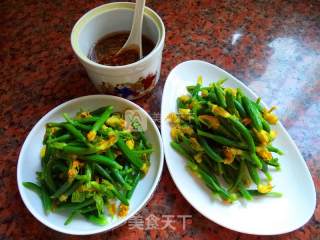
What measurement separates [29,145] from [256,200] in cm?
50

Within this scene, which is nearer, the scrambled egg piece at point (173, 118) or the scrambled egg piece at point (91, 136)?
the scrambled egg piece at point (91, 136)

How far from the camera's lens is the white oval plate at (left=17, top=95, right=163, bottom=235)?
0.58 m

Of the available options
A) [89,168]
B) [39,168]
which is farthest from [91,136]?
[39,168]

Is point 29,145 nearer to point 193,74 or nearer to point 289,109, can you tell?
point 193,74

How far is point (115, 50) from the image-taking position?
79 cm

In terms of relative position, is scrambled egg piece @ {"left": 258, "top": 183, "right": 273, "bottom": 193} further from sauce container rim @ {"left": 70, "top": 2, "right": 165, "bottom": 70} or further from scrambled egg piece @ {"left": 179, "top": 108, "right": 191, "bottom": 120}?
sauce container rim @ {"left": 70, "top": 2, "right": 165, "bottom": 70}

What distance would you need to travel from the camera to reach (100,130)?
0.63m

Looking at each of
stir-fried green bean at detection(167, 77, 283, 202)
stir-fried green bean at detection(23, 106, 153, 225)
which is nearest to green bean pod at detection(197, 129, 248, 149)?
stir-fried green bean at detection(167, 77, 283, 202)

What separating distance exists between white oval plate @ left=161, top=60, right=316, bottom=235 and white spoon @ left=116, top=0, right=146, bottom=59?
18 centimetres

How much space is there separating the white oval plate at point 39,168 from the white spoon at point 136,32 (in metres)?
0.14

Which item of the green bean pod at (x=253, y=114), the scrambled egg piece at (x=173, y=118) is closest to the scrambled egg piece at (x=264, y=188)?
the green bean pod at (x=253, y=114)

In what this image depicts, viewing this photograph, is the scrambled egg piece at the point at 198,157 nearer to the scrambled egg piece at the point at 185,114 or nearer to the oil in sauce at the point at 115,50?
the scrambled egg piece at the point at 185,114

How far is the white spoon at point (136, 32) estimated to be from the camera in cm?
72

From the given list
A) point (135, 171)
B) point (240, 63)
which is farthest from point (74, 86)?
point (240, 63)
